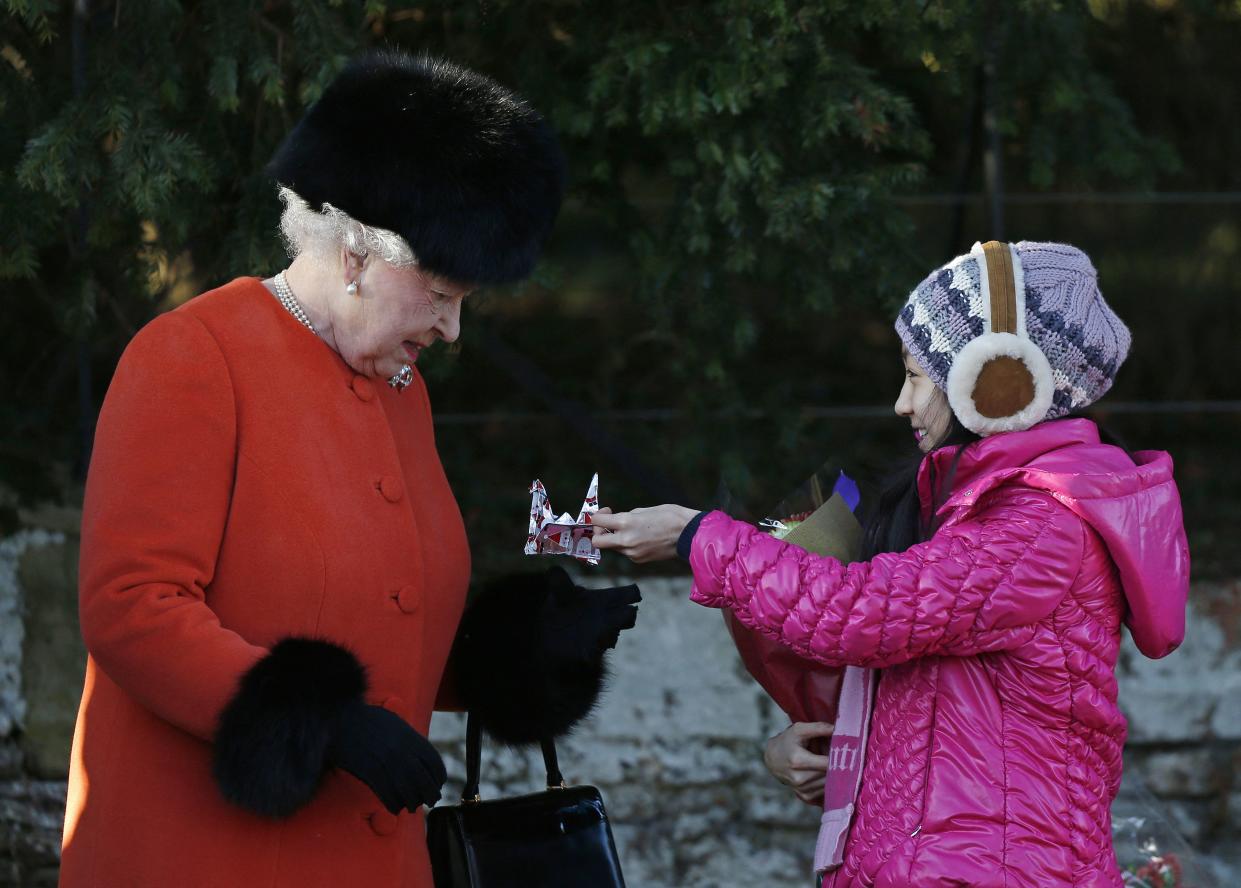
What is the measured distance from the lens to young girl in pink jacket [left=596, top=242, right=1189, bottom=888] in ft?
7.17

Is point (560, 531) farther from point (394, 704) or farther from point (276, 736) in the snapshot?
point (276, 736)

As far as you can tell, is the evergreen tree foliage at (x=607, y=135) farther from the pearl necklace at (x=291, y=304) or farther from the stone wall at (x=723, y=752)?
the pearl necklace at (x=291, y=304)

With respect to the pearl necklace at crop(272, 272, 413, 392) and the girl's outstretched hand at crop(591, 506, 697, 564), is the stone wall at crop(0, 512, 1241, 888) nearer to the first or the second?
the girl's outstretched hand at crop(591, 506, 697, 564)

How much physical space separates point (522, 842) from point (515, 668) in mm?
298

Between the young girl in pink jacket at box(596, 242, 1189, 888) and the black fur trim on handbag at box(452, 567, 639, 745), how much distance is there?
0.26 meters

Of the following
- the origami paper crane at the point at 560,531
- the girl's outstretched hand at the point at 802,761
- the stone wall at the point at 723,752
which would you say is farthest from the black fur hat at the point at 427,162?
the stone wall at the point at 723,752

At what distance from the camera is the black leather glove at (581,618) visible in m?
2.46

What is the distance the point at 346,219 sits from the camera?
6.97 ft

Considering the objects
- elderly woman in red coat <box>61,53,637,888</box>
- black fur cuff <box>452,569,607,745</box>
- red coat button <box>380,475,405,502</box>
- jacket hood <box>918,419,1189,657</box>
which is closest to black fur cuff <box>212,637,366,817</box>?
elderly woman in red coat <box>61,53,637,888</box>

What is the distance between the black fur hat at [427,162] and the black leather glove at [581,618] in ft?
2.02

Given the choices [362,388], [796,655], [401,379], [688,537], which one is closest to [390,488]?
[362,388]

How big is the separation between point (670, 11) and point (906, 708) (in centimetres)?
202

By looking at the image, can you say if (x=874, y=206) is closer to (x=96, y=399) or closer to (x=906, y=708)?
(x=906, y=708)

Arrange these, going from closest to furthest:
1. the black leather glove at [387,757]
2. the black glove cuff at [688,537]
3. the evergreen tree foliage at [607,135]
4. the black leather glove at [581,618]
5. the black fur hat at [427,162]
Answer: the black leather glove at [387,757], the black fur hat at [427,162], the black glove cuff at [688,537], the black leather glove at [581,618], the evergreen tree foliage at [607,135]
